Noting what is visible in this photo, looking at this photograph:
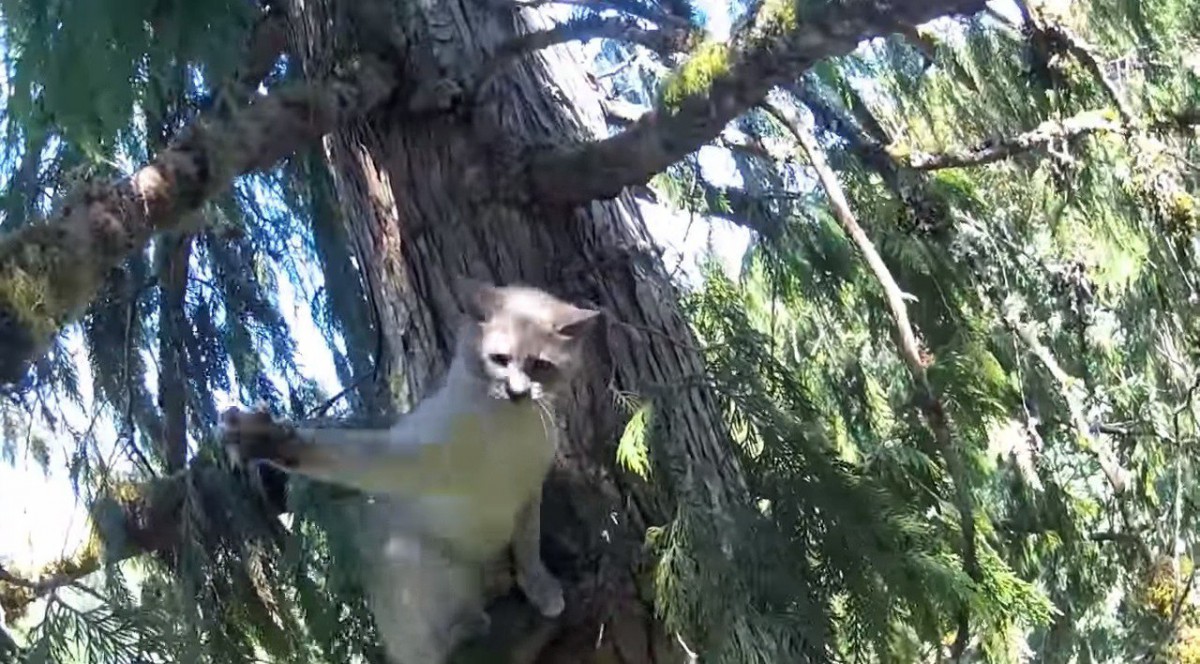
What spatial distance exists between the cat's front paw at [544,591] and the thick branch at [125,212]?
→ 79 centimetres

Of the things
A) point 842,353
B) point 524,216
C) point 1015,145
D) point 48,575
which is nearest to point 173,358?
point 48,575

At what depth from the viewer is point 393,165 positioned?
92.4 inches

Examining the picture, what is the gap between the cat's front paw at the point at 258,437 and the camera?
5.99ft

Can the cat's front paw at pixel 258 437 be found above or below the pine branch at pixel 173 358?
below

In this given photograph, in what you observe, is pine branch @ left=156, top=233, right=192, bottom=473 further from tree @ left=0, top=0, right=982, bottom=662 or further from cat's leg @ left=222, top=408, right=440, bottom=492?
cat's leg @ left=222, top=408, right=440, bottom=492

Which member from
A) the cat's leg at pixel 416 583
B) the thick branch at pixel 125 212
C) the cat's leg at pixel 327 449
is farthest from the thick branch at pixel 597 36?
the cat's leg at pixel 416 583

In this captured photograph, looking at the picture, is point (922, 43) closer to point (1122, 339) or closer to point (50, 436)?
point (1122, 339)

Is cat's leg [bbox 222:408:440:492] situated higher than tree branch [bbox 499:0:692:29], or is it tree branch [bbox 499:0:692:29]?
tree branch [bbox 499:0:692:29]

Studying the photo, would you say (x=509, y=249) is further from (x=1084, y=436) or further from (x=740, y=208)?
(x=1084, y=436)

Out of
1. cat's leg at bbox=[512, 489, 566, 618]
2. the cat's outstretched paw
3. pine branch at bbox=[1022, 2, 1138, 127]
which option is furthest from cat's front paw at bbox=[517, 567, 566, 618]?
pine branch at bbox=[1022, 2, 1138, 127]

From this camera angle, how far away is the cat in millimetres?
2119

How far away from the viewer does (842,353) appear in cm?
296

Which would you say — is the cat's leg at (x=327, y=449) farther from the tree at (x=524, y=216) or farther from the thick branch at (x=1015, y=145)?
the thick branch at (x=1015, y=145)

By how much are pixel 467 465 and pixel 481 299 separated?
0.92 feet
